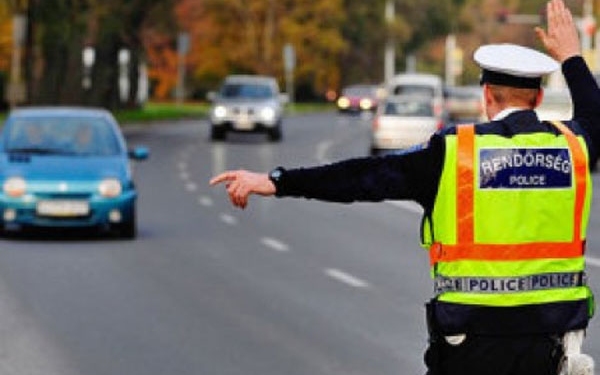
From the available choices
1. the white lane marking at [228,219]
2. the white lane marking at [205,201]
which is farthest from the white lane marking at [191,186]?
the white lane marking at [228,219]

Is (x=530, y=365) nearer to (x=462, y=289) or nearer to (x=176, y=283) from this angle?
(x=462, y=289)

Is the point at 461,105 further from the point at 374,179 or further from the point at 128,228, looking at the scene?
the point at 374,179

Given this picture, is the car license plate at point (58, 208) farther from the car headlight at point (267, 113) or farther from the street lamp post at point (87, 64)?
the street lamp post at point (87, 64)

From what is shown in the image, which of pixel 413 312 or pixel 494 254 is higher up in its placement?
pixel 494 254

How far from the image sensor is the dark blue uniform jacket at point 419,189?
230 inches

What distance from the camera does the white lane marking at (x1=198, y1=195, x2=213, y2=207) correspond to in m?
29.8

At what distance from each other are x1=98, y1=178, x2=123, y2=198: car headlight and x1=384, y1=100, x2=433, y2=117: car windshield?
82.1ft

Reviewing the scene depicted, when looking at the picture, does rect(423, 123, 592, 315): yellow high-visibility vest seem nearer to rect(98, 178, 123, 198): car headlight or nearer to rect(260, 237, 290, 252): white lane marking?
rect(260, 237, 290, 252): white lane marking

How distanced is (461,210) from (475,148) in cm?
19

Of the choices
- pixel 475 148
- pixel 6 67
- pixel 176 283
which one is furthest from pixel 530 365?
pixel 6 67

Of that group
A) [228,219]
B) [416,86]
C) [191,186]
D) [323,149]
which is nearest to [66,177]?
[228,219]

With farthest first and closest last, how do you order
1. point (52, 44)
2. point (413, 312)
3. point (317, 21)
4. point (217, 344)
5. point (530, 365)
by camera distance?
point (317, 21) < point (52, 44) < point (413, 312) < point (217, 344) < point (530, 365)

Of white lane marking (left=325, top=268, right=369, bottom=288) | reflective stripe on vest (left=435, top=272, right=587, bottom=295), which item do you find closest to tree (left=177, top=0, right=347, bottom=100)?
white lane marking (left=325, top=268, right=369, bottom=288)

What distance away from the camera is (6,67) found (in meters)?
73.0
